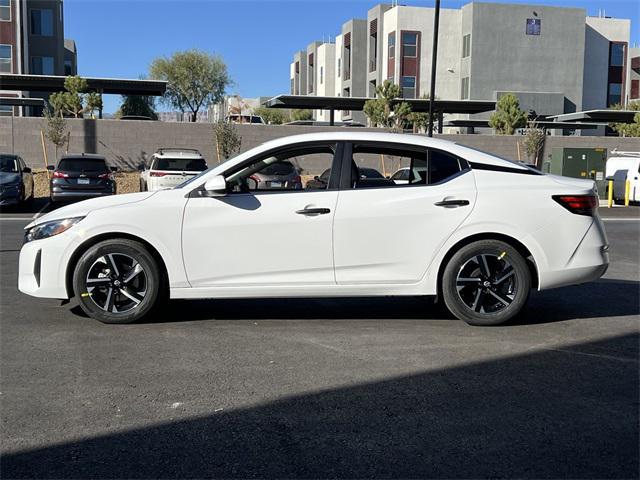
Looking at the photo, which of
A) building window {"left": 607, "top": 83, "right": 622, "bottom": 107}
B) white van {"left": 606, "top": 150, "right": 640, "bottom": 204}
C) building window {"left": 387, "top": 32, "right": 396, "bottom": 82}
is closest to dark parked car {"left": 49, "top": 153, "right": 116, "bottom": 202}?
white van {"left": 606, "top": 150, "right": 640, "bottom": 204}

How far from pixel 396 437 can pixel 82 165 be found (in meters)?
17.2

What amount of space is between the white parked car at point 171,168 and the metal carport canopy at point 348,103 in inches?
730

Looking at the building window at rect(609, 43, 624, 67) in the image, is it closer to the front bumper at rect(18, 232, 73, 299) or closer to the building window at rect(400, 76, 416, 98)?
the building window at rect(400, 76, 416, 98)

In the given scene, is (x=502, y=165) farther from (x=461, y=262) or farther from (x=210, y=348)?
(x=210, y=348)

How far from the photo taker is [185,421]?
13.6 feet

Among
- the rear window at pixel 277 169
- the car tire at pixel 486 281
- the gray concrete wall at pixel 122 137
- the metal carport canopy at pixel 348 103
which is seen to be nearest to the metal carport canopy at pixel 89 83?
the gray concrete wall at pixel 122 137

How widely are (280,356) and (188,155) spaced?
1465 centimetres

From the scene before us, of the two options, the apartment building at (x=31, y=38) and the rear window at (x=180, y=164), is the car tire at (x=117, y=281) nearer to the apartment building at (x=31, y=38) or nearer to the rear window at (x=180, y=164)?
the rear window at (x=180, y=164)

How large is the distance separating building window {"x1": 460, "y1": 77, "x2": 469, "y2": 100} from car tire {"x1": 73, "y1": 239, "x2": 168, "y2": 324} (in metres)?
57.2

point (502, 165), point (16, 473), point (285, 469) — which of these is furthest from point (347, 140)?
point (16, 473)

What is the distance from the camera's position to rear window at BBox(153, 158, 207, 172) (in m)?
19.0

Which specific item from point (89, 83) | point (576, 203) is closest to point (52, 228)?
point (576, 203)

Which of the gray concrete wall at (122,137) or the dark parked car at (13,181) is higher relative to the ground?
the gray concrete wall at (122,137)

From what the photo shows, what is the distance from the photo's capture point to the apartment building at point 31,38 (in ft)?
163
